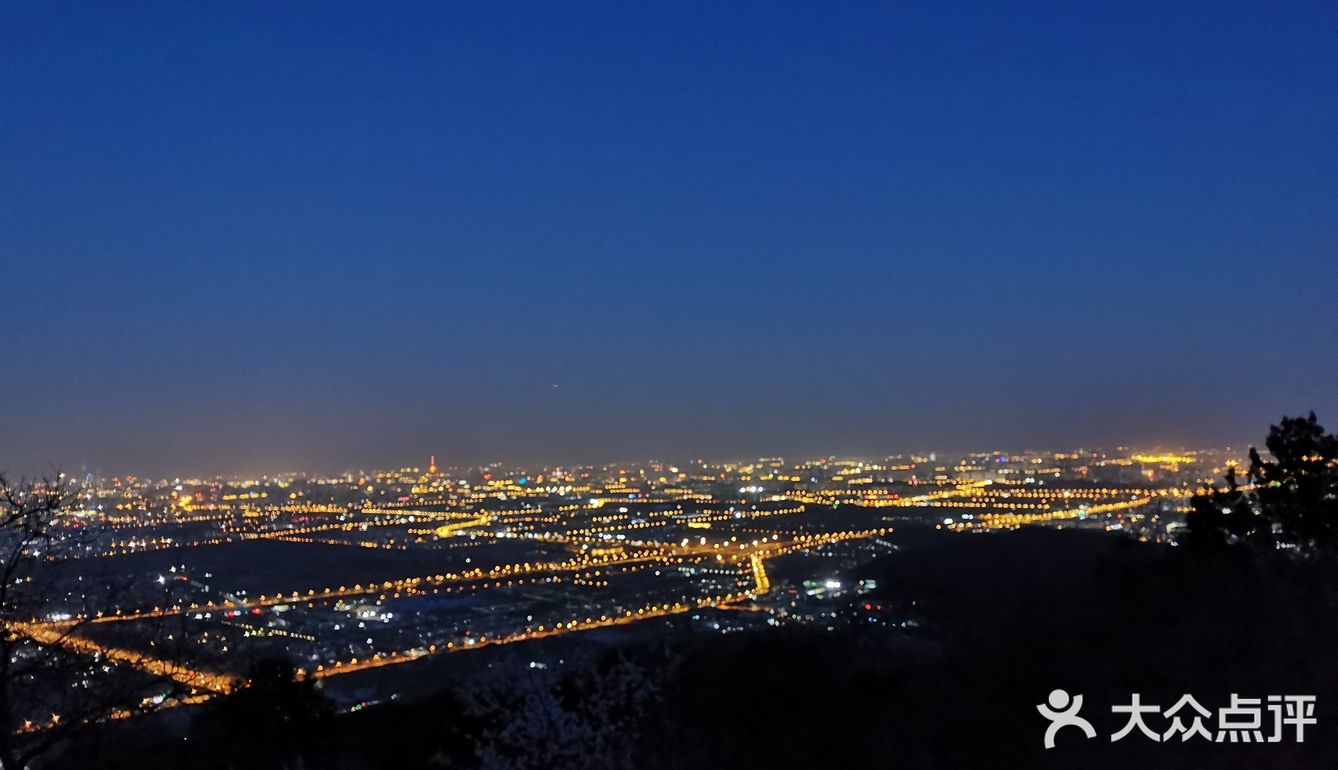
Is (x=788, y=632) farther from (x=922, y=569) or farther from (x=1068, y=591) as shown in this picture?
(x=922, y=569)

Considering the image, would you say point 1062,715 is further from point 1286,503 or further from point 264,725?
point 1286,503

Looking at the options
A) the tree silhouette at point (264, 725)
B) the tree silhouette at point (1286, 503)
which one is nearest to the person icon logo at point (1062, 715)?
the tree silhouette at point (1286, 503)

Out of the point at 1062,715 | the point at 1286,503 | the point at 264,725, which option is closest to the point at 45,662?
the point at 264,725

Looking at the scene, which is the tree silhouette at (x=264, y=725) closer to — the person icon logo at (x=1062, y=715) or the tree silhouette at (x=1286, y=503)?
the person icon logo at (x=1062, y=715)

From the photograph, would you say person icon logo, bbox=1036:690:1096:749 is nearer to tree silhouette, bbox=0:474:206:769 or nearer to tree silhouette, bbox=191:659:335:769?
tree silhouette, bbox=0:474:206:769

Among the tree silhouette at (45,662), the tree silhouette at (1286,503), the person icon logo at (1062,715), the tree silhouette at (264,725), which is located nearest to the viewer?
the tree silhouette at (45,662)
